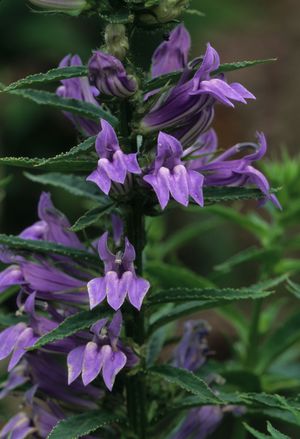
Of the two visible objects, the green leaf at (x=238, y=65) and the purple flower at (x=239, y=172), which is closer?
the green leaf at (x=238, y=65)

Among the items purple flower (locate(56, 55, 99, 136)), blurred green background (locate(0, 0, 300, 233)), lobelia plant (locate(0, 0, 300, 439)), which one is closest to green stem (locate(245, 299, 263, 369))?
lobelia plant (locate(0, 0, 300, 439))

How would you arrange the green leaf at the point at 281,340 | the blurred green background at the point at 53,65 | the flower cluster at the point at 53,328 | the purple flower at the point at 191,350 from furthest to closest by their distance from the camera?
the blurred green background at the point at 53,65 < the green leaf at the point at 281,340 < the purple flower at the point at 191,350 < the flower cluster at the point at 53,328

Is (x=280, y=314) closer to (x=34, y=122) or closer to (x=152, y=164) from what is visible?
(x=34, y=122)

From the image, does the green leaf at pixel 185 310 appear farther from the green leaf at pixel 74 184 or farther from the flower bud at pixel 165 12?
the flower bud at pixel 165 12

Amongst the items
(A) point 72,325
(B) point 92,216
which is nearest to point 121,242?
(B) point 92,216

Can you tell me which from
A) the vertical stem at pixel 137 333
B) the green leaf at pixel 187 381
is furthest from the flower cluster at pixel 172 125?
the green leaf at pixel 187 381

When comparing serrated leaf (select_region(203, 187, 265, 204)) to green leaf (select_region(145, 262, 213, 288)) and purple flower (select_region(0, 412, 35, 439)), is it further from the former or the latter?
purple flower (select_region(0, 412, 35, 439))

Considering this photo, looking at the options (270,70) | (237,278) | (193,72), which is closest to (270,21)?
(270,70)
